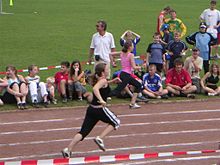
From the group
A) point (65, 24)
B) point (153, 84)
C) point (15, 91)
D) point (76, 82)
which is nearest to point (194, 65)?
point (153, 84)

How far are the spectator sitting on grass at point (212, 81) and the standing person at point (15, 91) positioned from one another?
4.88 m

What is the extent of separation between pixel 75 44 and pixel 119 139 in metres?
14.1

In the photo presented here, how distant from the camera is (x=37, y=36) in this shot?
2933 centimetres

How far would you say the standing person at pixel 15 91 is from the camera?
1580 centimetres

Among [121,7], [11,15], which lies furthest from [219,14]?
[121,7]

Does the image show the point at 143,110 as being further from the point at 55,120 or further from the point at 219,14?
the point at 219,14

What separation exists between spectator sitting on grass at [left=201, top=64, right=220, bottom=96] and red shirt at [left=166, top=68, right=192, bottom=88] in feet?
1.92

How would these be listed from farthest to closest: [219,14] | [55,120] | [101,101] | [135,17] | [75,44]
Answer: [135,17]
[75,44]
[219,14]
[55,120]
[101,101]

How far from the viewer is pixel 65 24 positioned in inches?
1345

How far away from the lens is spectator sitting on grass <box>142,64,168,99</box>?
17.1 m

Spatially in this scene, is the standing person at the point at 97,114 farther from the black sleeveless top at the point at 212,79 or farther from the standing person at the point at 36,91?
the black sleeveless top at the point at 212,79

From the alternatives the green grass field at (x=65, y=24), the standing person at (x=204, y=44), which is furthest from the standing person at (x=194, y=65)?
the green grass field at (x=65, y=24)

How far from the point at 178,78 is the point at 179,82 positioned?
0.36 feet

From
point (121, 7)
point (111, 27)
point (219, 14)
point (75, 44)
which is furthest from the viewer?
point (121, 7)
